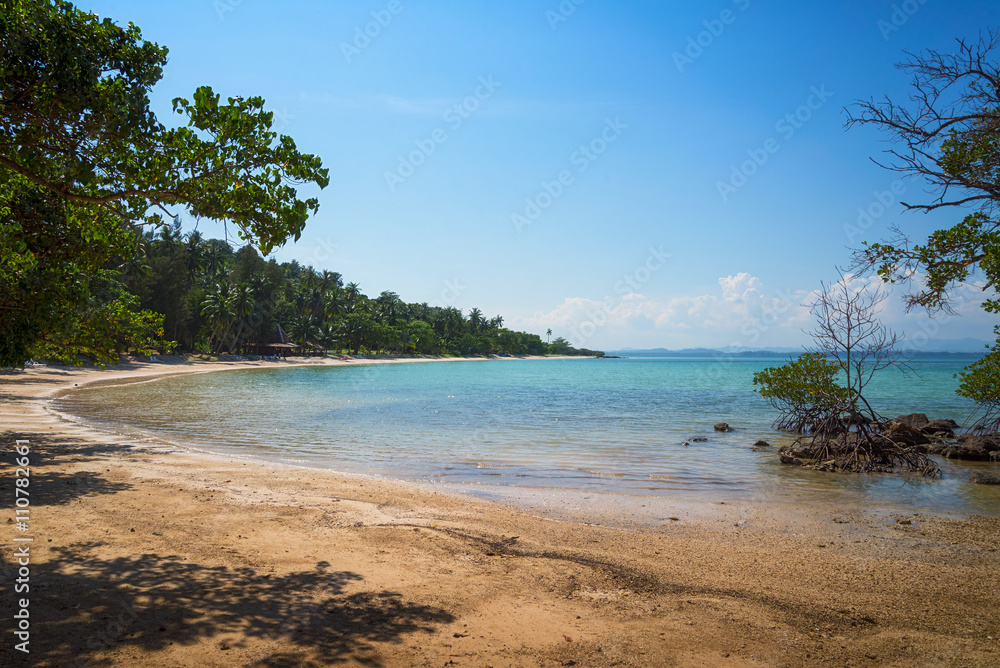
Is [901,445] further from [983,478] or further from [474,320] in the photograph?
[474,320]

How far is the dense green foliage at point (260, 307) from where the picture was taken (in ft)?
202

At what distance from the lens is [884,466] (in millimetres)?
14148

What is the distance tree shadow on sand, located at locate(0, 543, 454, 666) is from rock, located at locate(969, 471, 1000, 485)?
14.5 meters

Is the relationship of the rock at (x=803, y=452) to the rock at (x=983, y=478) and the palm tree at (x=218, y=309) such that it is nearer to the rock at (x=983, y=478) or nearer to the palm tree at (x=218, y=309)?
the rock at (x=983, y=478)

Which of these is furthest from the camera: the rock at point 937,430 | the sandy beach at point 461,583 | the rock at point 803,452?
the rock at point 937,430

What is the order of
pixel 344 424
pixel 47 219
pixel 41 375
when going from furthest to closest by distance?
pixel 41 375
pixel 344 424
pixel 47 219

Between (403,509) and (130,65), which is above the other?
(130,65)

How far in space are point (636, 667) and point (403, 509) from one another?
207 inches

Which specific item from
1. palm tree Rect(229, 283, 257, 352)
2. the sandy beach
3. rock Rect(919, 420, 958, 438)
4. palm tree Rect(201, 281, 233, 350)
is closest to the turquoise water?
the sandy beach

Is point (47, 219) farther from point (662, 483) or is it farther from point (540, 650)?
point (662, 483)

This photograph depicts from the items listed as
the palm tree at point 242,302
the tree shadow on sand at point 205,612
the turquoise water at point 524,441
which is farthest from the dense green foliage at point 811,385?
the palm tree at point 242,302

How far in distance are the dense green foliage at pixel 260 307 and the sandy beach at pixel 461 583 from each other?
93.5 feet

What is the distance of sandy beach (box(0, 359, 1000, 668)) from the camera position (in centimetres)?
396

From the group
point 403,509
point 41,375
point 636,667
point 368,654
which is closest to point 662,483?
point 403,509
